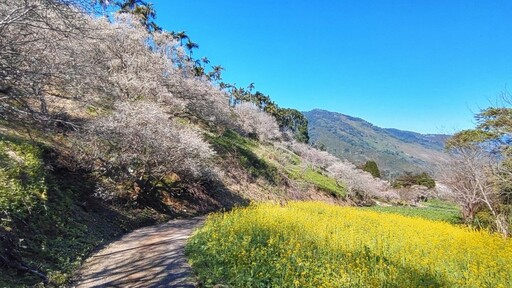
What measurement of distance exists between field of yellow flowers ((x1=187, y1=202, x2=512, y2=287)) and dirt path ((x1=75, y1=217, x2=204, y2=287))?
1.54 feet

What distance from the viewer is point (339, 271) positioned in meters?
6.71

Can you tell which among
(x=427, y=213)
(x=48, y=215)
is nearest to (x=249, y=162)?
→ (x=427, y=213)

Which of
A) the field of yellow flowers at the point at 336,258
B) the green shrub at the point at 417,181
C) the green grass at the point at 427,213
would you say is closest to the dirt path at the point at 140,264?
the field of yellow flowers at the point at 336,258

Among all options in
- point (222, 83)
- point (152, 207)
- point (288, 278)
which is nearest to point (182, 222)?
point (152, 207)

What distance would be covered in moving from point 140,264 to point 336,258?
16.1ft

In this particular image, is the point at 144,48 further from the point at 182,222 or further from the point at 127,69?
the point at 182,222

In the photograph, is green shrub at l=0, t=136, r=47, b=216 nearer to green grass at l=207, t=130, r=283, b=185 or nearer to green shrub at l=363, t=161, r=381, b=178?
green grass at l=207, t=130, r=283, b=185

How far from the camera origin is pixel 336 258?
7.40 metres

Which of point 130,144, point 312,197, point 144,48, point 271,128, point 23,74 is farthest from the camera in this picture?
point 271,128

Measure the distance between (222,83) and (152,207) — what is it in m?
66.1

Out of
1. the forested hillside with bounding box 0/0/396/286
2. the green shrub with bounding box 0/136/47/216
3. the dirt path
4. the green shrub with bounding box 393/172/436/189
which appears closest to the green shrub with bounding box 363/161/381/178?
the green shrub with bounding box 393/172/436/189

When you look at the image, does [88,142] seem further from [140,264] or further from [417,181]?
[417,181]

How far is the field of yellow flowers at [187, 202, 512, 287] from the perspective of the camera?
6238mm

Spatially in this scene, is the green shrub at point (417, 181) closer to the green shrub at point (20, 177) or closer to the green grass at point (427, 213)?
the green grass at point (427, 213)
